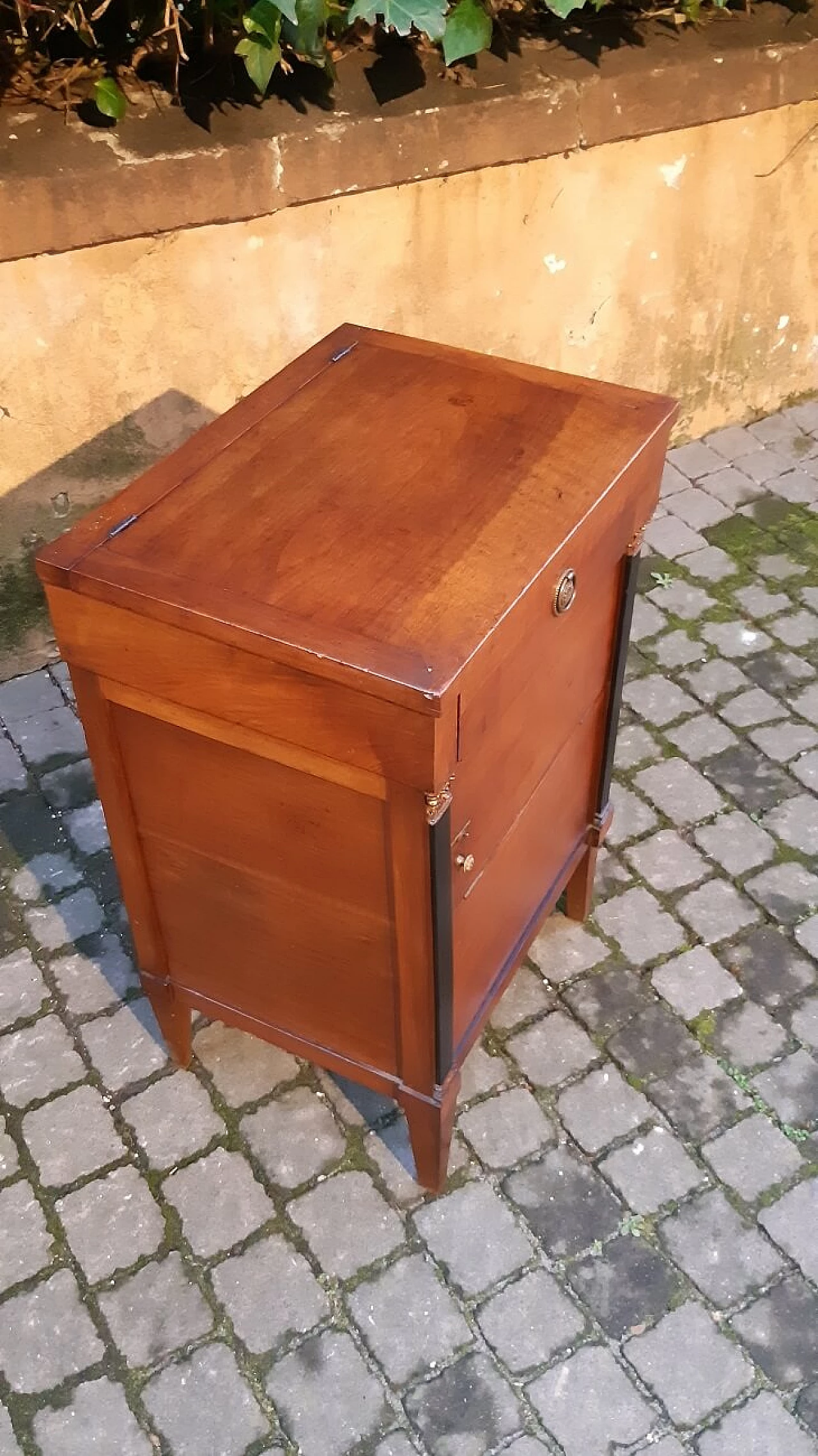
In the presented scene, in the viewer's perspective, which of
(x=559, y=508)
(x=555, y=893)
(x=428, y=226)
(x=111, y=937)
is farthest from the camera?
(x=428, y=226)

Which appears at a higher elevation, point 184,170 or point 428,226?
point 184,170

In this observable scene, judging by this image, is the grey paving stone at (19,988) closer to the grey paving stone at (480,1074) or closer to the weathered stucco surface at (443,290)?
the grey paving stone at (480,1074)

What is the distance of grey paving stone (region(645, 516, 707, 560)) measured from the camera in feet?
14.0

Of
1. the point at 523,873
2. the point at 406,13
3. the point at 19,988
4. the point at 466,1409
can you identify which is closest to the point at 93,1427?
the point at 466,1409

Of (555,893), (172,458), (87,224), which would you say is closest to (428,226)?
(87,224)

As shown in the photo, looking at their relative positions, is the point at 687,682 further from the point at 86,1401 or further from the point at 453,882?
the point at 86,1401

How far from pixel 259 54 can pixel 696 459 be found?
2.44m

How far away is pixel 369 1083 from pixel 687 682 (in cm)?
196

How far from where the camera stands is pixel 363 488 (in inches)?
76.8

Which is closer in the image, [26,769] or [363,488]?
[363,488]

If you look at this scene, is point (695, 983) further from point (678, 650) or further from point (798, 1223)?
point (678, 650)

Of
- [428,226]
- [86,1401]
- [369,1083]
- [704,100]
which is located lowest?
[86,1401]

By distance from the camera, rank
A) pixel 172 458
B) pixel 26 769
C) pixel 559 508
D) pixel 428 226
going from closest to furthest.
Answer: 1. pixel 559 508
2. pixel 172 458
3. pixel 26 769
4. pixel 428 226

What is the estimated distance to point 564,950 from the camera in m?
2.97
